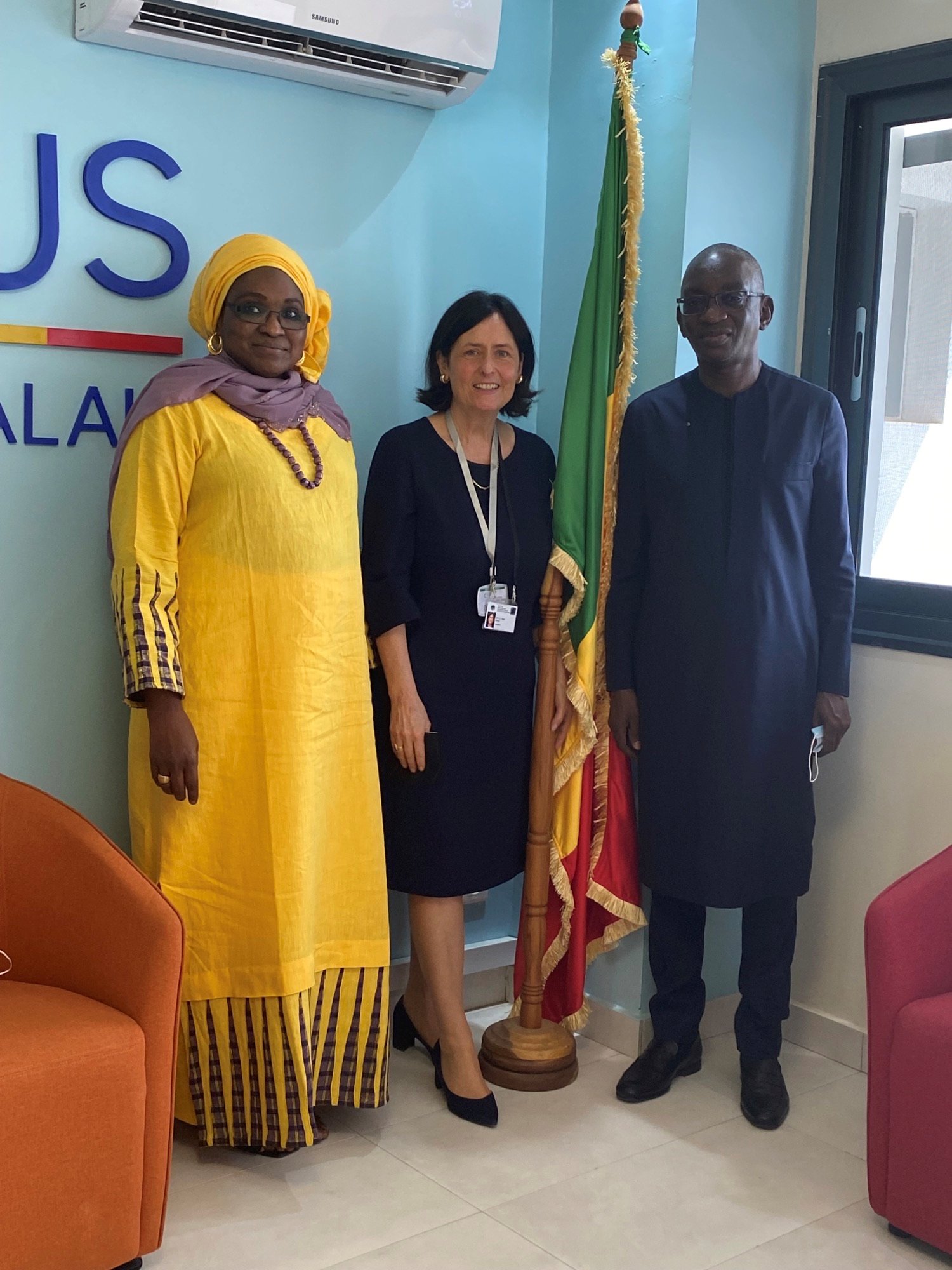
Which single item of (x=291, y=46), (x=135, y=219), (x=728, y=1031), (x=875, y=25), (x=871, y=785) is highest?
(x=875, y=25)

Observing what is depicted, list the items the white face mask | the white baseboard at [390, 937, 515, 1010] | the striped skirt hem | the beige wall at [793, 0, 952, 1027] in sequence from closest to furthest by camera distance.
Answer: the striped skirt hem, the white face mask, the beige wall at [793, 0, 952, 1027], the white baseboard at [390, 937, 515, 1010]

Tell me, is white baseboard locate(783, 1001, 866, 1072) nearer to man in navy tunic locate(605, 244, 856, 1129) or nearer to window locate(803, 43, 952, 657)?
man in navy tunic locate(605, 244, 856, 1129)

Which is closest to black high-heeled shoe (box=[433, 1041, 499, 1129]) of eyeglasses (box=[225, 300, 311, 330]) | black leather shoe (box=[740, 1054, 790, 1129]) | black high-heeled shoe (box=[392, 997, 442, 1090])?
black high-heeled shoe (box=[392, 997, 442, 1090])

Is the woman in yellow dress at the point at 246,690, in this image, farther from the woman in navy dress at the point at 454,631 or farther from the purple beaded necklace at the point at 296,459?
the woman in navy dress at the point at 454,631

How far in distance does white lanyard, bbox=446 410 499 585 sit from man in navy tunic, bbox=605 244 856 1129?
0.89ft

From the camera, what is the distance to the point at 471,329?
2.62 metres

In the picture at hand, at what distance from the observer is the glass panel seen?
2.88 meters

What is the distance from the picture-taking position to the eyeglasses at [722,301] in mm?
2553

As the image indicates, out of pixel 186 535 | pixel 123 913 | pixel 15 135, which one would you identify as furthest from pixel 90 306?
pixel 123 913

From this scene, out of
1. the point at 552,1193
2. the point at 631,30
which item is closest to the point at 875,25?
the point at 631,30

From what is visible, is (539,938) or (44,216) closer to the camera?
(44,216)

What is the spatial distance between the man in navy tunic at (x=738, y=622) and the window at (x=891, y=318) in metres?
0.36

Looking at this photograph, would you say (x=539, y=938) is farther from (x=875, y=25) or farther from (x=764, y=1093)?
(x=875, y=25)

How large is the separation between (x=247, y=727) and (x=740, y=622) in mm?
977
